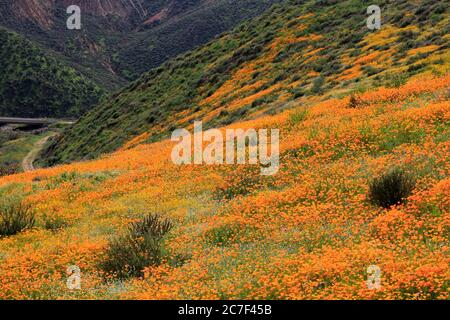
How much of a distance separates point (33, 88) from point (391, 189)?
4346 inches

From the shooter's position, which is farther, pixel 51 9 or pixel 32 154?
pixel 51 9

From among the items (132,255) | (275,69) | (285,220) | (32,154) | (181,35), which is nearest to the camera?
(132,255)

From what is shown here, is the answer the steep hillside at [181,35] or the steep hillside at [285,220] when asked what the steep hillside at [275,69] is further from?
the steep hillside at [181,35]

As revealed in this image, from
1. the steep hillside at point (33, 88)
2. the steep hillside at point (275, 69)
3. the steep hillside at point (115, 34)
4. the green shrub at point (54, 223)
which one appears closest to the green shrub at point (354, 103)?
the steep hillside at point (275, 69)

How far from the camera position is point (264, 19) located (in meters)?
63.3

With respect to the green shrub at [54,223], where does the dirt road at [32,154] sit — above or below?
above

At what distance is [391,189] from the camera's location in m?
11.7

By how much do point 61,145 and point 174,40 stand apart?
9266 centimetres

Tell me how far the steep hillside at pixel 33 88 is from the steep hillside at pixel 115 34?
15.8m

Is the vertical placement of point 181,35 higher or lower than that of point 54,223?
higher

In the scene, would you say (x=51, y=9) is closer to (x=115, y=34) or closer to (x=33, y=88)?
(x=115, y=34)

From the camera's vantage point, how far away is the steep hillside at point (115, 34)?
143 meters

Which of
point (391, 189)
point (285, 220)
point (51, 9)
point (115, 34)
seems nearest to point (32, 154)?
point (285, 220)

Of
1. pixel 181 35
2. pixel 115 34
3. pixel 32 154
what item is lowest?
pixel 32 154
